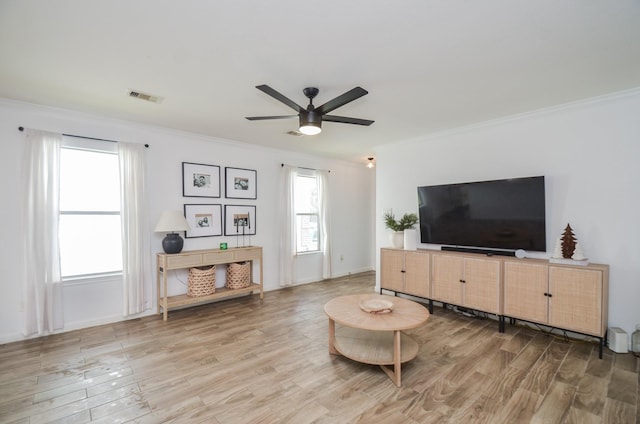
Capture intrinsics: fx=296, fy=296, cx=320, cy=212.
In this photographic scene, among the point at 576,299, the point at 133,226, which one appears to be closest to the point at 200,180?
the point at 133,226

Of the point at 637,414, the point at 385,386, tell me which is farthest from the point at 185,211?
the point at 637,414

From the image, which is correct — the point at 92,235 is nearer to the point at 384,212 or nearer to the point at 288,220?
the point at 288,220

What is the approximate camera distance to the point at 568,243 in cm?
313

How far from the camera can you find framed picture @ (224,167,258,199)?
4875 millimetres

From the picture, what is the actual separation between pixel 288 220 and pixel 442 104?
327 centimetres

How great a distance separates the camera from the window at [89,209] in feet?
11.7

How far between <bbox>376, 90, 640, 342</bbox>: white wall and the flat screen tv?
0.22 meters

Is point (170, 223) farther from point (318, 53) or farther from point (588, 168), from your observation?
point (588, 168)

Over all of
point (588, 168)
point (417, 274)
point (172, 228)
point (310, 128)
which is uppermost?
point (310, 128)

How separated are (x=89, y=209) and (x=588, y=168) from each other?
19.2 feet

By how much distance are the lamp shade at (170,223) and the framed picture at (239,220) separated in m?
0.89

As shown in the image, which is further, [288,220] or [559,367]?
[288,220]

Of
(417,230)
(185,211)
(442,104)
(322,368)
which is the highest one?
(442,104)

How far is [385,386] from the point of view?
93.0 inches
